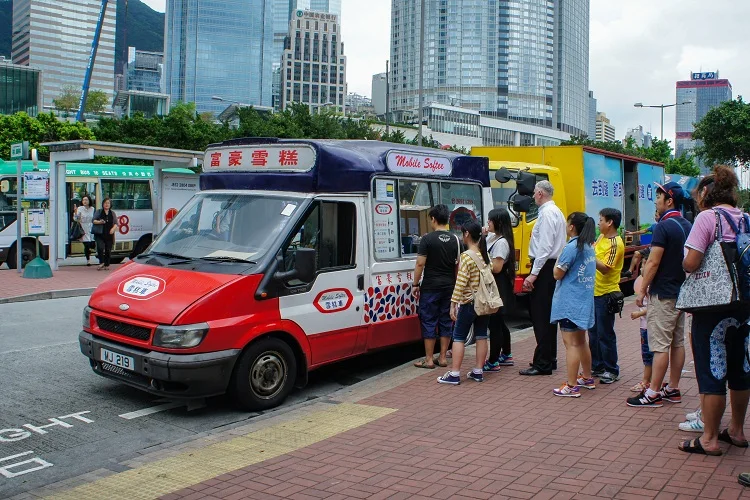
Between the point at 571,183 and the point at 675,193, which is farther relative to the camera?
the point at 571,183

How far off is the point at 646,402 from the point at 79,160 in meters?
15.3

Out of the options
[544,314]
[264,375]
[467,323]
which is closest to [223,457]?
[264,375]

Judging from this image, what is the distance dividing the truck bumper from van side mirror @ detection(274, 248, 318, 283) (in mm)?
842

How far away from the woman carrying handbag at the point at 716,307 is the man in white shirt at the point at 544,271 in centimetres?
245

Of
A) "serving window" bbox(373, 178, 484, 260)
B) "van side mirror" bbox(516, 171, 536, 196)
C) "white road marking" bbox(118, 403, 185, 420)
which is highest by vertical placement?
"van side mirror" bbox(516, 171, 536, 196)

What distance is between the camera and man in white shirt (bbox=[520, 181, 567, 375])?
741 cm

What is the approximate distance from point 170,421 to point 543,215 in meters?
4.06

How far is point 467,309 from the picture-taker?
739 cm

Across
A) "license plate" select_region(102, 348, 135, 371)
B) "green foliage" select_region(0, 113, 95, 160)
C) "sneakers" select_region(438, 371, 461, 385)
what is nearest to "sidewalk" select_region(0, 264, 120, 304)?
"license plate" select_region(102, 348, 135, 371)

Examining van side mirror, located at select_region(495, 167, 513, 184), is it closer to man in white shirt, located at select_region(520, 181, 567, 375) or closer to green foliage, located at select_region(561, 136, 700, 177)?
man in white shirt, located at select_region(520, 181, 567, 375)

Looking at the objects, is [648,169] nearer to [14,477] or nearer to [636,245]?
[636,245]

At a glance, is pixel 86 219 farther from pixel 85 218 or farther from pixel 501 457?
pixel 501 457

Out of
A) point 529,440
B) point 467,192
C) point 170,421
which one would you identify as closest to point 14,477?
point 170,421

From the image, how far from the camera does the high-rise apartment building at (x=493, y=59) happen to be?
163 meters
